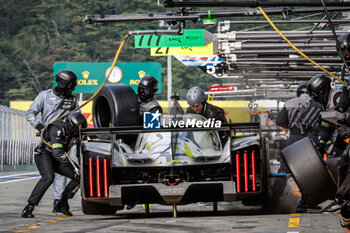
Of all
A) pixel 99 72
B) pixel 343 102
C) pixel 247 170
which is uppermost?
pixel 99 72

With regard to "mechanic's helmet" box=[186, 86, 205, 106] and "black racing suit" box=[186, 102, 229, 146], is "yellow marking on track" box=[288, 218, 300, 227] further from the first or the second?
"mechanic's helmet" box=[186, 86, 205, 106]

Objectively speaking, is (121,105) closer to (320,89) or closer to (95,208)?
(95,208)

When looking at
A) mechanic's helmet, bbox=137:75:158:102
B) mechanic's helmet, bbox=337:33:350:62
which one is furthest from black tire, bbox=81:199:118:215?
mechanic's helmet, bbox=337:33:350:62

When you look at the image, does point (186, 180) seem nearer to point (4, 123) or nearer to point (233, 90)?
point (4, 123)

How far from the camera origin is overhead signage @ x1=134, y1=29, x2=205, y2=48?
20281mm

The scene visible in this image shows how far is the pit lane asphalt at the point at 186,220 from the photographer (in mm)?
9273

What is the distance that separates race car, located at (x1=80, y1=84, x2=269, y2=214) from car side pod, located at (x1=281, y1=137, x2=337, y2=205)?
207 cm

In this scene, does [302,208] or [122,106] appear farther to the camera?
[122,106]

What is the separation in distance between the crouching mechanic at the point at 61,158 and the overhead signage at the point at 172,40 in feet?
27.2

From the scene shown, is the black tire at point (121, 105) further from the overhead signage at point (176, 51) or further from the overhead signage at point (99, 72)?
the overhead signage at point (99, 72)

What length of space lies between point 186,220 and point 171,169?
24.2 inches

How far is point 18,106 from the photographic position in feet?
185

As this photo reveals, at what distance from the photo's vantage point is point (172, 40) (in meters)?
21.8

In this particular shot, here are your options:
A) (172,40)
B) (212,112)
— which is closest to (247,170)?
(212,112)
